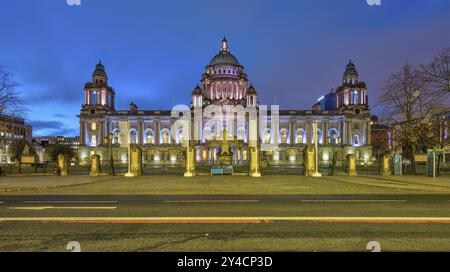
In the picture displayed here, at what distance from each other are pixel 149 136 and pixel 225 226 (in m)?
96.0

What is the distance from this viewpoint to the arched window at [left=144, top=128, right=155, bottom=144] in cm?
10019

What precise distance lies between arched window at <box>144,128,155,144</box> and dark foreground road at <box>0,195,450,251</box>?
294 ft

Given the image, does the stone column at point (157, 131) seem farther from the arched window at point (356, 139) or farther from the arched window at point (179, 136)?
the arched window at point (356, 139)

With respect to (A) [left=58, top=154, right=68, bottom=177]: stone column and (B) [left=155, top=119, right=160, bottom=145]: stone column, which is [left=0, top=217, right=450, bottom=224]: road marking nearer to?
(A) [left=58, top=154, right=68, bottom=177]: stone column

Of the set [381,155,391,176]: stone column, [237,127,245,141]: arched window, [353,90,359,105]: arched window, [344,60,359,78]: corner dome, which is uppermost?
[344,60,359,78]: corner dome

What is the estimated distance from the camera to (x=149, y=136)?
100 meters

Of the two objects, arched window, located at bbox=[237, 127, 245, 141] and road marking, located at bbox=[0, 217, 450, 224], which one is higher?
arched window, located at bbox=[237, 127, 245, 141]

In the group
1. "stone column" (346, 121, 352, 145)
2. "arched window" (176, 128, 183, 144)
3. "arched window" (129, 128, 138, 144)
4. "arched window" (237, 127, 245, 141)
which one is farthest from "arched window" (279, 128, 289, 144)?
"arched window" (129, 128, 138, 144)

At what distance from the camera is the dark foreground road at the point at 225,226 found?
6.31m

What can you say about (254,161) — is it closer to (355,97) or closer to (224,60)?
(355,97)
